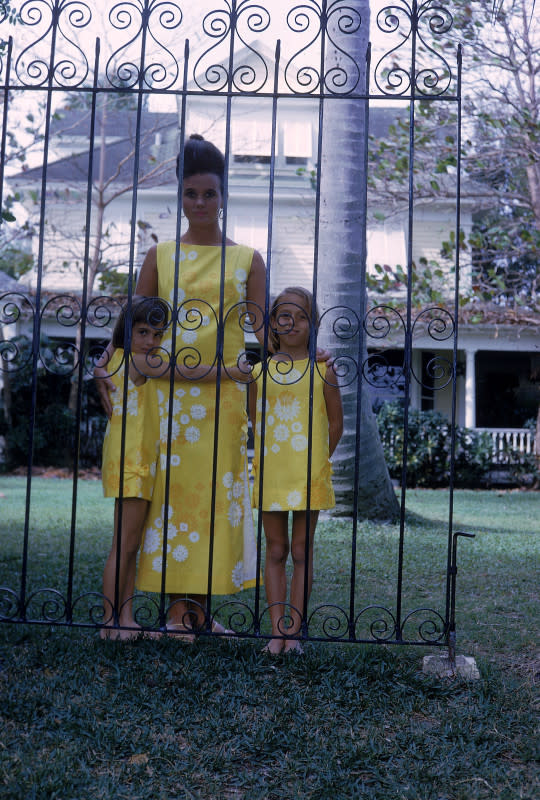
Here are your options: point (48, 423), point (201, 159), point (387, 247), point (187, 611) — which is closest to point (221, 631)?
point (187, 611)

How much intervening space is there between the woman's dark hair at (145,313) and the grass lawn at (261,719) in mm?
1277

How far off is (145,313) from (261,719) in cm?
169

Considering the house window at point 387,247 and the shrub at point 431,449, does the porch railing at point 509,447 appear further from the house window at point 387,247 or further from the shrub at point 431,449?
the house window at point 387,247

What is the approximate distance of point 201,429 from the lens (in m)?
3.43

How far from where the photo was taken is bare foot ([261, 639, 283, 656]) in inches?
129

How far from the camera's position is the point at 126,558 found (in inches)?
136

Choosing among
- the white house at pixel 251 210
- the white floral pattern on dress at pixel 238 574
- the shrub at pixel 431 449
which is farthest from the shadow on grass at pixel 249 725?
the white house at pixel 251 210

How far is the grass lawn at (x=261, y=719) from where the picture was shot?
2.33 metres

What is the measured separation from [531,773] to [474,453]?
1102cm

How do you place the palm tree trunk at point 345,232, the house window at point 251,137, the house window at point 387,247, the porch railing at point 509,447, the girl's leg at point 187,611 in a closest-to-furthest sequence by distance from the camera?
the girl's leg at point 187,611, the palm tree trunk at point 345,232, the porch railing at point 509,447, the house window at point 251,137, the house window at point 387,247

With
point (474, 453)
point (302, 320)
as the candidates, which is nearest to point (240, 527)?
point (302, 320)

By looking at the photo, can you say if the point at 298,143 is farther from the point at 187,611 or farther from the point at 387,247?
the point at 187,611

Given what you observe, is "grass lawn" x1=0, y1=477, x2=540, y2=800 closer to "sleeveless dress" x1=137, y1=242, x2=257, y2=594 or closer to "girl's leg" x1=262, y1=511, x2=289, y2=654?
"girl's leg" x1=262, y1=511, x2=289, y2=654

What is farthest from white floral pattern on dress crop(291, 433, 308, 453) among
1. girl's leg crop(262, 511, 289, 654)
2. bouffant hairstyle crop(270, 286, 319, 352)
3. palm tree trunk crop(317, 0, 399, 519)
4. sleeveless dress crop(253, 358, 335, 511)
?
palm tree trunk crop(317, 0, 399, 519)
